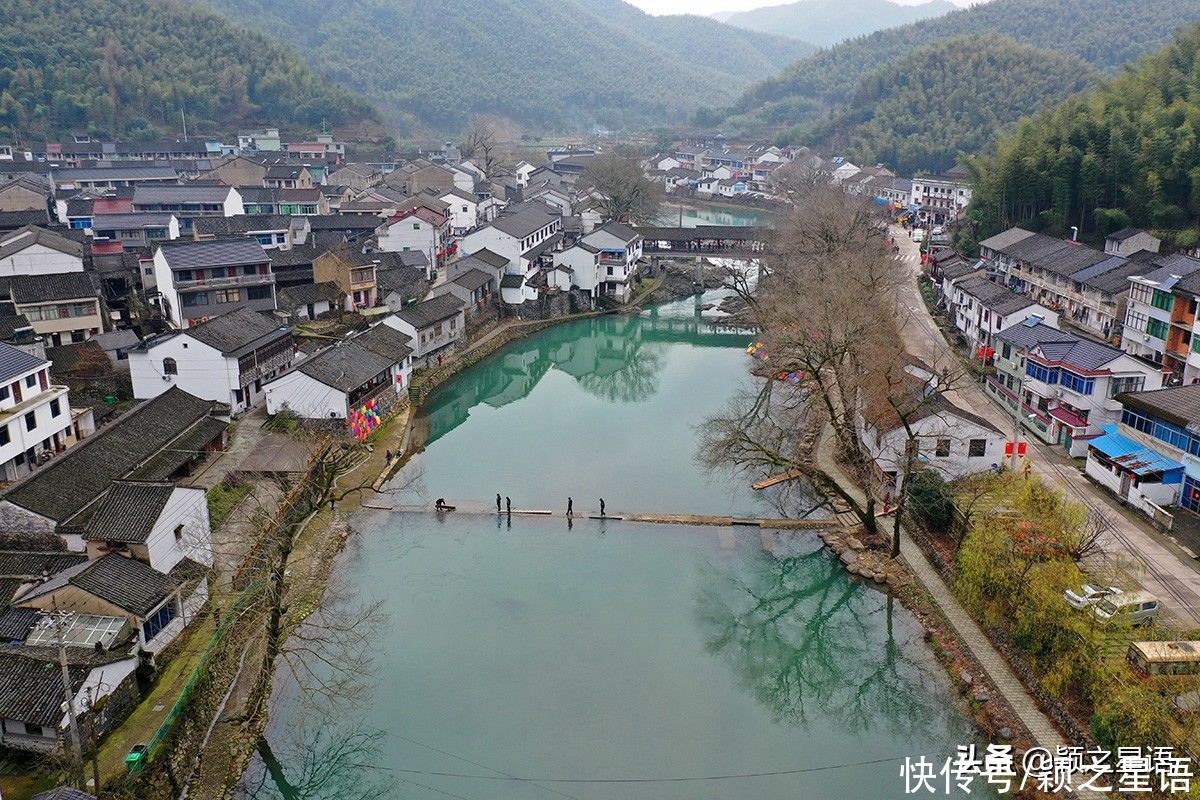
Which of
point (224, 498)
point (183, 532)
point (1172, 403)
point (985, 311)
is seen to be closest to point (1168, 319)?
point (985, 311)

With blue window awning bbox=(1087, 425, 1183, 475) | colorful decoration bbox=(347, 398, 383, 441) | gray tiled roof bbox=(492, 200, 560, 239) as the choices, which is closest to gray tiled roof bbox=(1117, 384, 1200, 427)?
blue window awning bbox=(1087, 425, 1183, 475)

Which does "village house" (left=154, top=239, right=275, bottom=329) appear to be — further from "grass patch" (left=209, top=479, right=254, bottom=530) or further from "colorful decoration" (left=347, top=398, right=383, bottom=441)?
"grass patch" (left=209, top=479, right=254, bottom=530)


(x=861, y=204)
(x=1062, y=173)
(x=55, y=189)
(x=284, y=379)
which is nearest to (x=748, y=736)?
(x=284, y=379)

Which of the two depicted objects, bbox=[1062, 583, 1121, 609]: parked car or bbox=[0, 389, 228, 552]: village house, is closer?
bbox=[1062, 583, 1121, 609]: parked car

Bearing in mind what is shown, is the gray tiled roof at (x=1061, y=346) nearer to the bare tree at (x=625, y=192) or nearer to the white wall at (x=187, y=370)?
the white wall at (x=187, y=370)

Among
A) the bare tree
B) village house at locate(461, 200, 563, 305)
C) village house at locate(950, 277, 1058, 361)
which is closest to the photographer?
village house at locate(950, 277, 1058, 361)

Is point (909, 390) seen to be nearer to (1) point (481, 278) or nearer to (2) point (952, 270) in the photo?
(2) point (952, 270)
